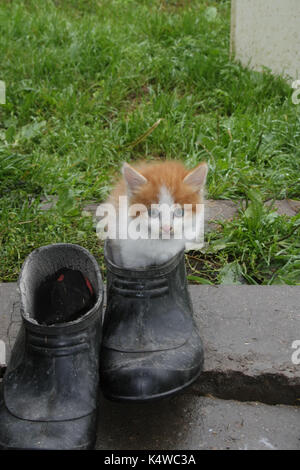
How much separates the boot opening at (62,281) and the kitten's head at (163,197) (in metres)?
0.24

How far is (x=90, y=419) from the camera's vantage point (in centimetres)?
147

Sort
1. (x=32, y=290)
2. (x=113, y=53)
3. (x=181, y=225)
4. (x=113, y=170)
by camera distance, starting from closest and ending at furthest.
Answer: (x=32, y=290), (x=181, y=225), (x=113, y=170), (x=113, y=53)

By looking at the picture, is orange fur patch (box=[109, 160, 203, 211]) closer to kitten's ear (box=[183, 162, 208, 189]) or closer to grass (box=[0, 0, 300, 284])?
kitten's ear (box=[183, 162, 208, 189])

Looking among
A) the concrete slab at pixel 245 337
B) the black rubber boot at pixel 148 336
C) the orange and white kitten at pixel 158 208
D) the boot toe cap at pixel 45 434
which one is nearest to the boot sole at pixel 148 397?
the black rubber boot at pixel 148 336

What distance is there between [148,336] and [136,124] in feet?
6.38

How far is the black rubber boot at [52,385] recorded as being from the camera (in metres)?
1.41

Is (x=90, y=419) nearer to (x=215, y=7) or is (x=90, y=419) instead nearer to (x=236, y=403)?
(x=236, y=403)

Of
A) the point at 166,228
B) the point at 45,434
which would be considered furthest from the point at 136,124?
the point at 45,434

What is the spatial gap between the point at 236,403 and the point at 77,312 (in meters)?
0.57

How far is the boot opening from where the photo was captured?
5.62ft

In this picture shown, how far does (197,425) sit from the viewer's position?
5.40 feet

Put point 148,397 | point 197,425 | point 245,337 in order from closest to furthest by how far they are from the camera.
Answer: point 148,397
point 197,425
point 245,337

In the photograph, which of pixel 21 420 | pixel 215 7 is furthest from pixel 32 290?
pixel 215 7

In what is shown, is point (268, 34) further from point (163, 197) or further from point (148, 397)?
point (148, 397)
